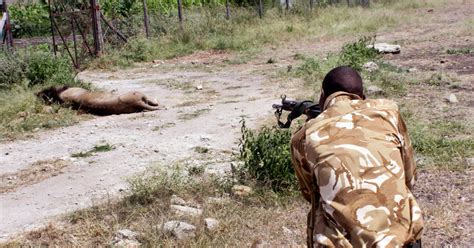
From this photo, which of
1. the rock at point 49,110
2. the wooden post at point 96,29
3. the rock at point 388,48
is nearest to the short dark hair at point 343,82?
the rock at point 49,110

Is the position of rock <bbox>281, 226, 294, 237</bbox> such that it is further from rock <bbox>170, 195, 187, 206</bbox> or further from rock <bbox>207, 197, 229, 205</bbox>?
rock <bbox>170, 195, 187, 206</bbox>

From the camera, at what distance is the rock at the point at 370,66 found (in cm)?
1040

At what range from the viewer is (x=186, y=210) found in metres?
4.81

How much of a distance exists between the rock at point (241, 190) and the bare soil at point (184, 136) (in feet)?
1.67

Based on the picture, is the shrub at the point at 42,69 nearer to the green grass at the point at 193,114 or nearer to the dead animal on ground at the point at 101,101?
the dead animal on ground at the point at 101,101

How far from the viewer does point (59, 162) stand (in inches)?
271

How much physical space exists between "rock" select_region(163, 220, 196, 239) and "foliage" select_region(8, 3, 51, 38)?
A: 1736 centimetres

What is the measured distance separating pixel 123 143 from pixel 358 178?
551 cm

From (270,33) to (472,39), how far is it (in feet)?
17.3

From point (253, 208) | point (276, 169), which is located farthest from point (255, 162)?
point (253, 208)

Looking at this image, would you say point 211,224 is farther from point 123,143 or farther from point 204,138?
point 123,143

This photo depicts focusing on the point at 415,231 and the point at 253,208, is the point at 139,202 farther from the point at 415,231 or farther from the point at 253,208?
the point at 415,231

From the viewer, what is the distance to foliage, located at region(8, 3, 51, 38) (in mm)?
21656

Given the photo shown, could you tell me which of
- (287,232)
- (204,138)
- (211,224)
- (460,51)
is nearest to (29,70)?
(204,138)
